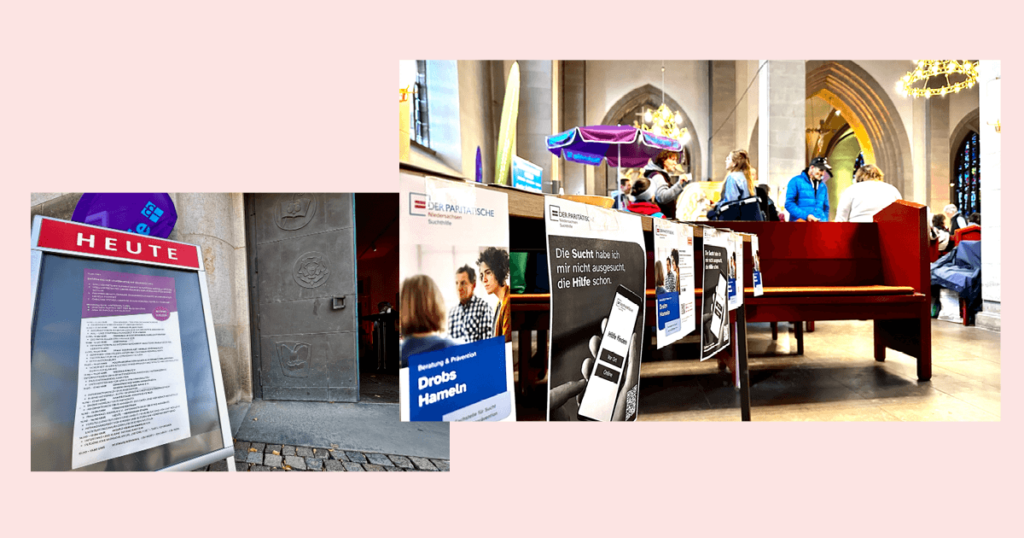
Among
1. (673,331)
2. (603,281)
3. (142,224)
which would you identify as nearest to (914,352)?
(673,331)

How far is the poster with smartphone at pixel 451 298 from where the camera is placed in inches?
33.5

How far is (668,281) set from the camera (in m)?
1.59

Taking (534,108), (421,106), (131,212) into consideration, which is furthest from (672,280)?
(534,108)

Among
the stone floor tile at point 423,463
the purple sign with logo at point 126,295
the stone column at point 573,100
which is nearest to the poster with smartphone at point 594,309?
the stone floor tile at point 423,463

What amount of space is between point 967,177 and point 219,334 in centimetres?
2382

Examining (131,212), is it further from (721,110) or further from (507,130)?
(721,110)

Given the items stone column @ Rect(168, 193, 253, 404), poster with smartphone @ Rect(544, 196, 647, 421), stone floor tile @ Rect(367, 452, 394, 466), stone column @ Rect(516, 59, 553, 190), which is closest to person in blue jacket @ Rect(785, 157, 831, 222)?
poster with smartphone @ Rect(544, 196, 647, 421)

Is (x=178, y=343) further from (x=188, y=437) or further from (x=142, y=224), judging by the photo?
(x=142, y=224)

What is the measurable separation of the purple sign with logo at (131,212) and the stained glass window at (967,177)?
23.1m

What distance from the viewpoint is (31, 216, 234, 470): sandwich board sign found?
1276mm

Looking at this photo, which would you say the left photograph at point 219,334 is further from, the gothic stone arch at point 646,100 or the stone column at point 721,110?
the gothic stone arch at point 646,100

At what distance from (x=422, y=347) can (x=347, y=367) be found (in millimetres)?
1442

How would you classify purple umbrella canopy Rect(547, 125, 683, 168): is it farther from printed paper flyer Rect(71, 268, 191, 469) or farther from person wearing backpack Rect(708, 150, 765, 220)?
printed paper flyer Rect(71, 268, 191, 469)

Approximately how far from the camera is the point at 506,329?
101 cm
